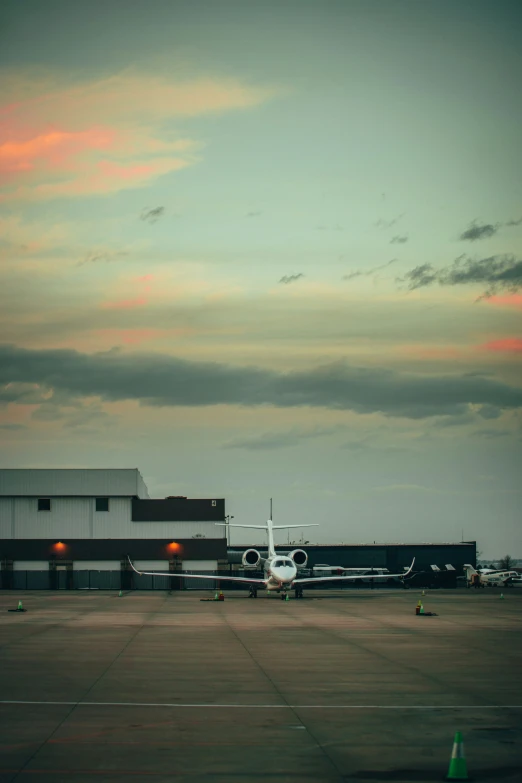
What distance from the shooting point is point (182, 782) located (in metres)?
12.1

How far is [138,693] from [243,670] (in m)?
4.90

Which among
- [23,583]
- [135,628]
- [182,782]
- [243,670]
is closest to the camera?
[182,782]

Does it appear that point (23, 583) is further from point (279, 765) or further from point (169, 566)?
point (279, 765)

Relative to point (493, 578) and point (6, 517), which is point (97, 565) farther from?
point (493, 578)

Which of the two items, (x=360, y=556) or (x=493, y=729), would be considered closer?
(x=493, y=729)

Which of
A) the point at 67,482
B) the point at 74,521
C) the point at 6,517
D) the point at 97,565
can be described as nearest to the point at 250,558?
the point at 97,565

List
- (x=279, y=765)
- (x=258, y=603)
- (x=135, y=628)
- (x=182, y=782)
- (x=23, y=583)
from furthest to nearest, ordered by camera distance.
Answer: (x=23, y=583) → (x=258, y=603) → (x=135, y=628) → (x=279, y=765) → (x=182, y=782)

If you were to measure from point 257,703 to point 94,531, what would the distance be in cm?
7069

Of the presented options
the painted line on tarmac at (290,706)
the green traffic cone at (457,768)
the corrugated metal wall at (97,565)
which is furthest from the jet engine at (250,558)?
the green traffic cone at (457,768)

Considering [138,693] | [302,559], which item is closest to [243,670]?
[138,693]

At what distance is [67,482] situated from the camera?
87625 millimetres

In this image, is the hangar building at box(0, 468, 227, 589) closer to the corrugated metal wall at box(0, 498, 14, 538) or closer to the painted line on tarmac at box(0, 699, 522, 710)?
the corrugated metal wall at box(0, 498, 14, 538)

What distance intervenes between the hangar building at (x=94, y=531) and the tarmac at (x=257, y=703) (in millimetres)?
47691

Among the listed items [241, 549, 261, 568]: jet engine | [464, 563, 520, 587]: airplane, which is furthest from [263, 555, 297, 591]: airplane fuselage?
[464, 563, 520, 587]: airplane
